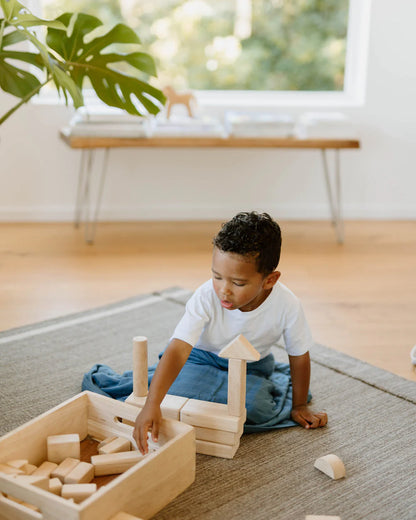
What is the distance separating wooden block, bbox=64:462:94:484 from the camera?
1.19m

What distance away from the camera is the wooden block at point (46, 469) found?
119cm

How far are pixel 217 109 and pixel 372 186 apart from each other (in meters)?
0.92

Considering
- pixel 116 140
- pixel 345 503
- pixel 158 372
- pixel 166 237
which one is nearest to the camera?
pixel 345 503

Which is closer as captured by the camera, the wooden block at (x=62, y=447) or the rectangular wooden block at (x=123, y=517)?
the rectangular wooden block at (x=123, y=517)

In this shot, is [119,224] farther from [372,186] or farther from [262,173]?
[372,186]

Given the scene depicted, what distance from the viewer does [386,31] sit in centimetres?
331

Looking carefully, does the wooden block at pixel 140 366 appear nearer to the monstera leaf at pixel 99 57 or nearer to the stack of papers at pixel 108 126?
the monstera leaf at pixel 99 57

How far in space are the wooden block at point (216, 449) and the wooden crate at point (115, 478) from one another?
109 millimetres

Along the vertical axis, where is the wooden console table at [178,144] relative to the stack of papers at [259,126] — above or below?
below

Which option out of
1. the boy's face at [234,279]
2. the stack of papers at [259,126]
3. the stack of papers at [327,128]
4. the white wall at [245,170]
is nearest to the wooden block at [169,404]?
the boy's face at [234,279]

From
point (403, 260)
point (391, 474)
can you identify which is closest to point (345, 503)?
point (391, 474)

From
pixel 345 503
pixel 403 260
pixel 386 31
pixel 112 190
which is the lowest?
pixel 345 503

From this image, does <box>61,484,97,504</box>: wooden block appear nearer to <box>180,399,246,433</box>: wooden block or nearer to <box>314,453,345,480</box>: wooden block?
<box>180,399,246,433</box>: wooden block

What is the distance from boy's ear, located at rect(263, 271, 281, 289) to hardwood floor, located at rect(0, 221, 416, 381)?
→ 60 cm
